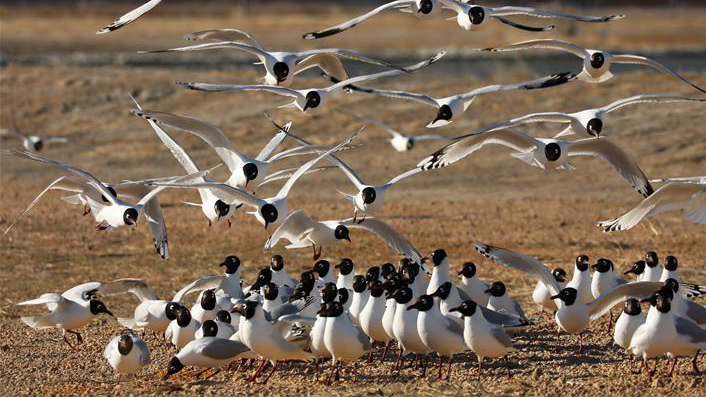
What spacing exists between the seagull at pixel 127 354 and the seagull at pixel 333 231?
7.16 ft

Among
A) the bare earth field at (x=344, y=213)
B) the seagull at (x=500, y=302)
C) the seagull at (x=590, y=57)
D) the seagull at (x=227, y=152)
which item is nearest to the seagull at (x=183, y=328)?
the bare earth field at (x=344, y=213)

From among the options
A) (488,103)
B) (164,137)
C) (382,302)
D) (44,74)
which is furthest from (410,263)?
(44,74)

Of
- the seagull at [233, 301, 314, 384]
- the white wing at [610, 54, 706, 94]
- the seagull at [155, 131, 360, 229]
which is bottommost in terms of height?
the seagull at [233, 301, 314, 384]

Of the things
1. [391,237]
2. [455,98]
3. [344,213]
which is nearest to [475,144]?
[455,98]

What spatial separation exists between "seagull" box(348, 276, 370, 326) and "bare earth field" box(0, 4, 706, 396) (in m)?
0.46

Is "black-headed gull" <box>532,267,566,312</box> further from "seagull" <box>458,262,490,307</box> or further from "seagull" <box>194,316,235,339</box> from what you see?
"seagull" <box>194,316,235,339</box>

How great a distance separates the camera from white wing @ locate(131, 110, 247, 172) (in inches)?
456

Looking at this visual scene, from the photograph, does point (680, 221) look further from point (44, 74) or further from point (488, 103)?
point (44, 74)

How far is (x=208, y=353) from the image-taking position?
9375 millimetres

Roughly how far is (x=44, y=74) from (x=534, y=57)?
15.8m

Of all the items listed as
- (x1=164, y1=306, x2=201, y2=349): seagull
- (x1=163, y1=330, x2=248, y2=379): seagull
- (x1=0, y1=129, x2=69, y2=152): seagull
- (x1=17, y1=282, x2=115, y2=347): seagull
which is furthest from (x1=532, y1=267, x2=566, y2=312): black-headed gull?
(x1=0, y1=129, x2=69, y2=152): seagull

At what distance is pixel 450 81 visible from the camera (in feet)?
89.0

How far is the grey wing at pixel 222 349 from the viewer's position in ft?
30.8

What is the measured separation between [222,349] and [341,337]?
0.84 metres
